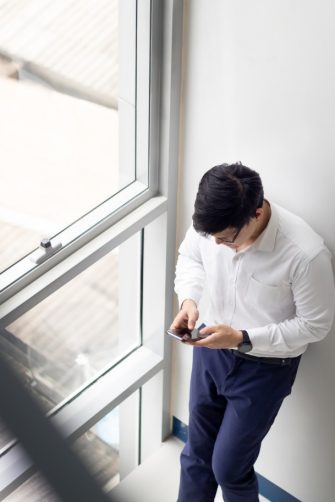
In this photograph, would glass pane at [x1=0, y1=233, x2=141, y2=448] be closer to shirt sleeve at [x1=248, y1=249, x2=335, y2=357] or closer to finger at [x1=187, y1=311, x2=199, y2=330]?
finger at [x1=187, y1=311, x2=199, y2=330]

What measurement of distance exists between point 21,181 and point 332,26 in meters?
0.94

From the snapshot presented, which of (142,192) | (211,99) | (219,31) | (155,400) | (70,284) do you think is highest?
(219,31)

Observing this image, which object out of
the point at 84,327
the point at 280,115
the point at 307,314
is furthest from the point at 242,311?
the point at 84,327

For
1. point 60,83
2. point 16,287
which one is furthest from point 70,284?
point 60,83

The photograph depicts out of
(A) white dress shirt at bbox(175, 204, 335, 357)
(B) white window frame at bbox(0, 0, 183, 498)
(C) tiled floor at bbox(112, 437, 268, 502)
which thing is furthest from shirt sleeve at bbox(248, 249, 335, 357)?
(C) tiled floor at bbox(112, 437, 268, 502)

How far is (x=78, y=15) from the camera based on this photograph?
71.7 inches

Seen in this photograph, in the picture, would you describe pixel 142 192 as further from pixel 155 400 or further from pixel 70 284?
pixel 155 400

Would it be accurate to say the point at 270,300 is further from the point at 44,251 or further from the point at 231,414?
the point at 44,251

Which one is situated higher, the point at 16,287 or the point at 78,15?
the point at 78,15

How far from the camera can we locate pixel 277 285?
171 centimetres

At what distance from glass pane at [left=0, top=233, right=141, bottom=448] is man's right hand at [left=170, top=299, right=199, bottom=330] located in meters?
0.46

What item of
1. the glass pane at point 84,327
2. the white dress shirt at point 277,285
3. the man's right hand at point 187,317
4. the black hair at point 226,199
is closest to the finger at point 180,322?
the man's right hand at point 187,317

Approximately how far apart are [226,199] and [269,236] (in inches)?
8.4

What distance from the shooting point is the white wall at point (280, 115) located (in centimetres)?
166
